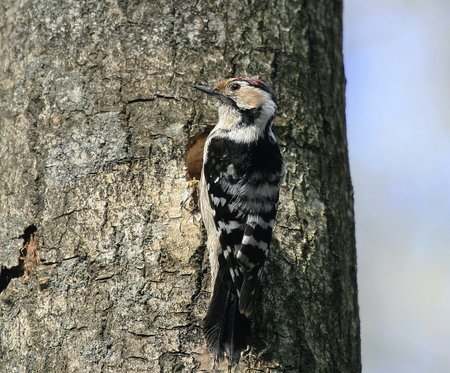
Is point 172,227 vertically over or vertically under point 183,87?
under

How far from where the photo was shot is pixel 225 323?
11.8 ft

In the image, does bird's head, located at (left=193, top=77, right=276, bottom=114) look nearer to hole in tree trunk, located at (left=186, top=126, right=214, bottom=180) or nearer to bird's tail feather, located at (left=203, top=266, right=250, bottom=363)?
hole in tree trunk, located at (left=186, top=126, right=214, bottom=180)

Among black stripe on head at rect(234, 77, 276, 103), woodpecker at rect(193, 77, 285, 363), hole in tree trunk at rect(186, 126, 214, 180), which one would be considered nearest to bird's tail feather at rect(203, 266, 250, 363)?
woodpecker at rect(193, 77, 285, 363)

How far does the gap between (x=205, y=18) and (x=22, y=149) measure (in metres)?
1.14

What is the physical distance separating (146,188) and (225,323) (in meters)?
0.74

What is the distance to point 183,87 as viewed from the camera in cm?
413

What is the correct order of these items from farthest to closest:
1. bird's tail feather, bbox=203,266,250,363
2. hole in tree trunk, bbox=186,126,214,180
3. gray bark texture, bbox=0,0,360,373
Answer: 1. hole in tree trunk, bbox=186,126,214,180
2. gray bark texture, bbox=0,0,360,373
3. bird's tail feather, bbox=203,266,250,363

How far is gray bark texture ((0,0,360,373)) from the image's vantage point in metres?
3.59

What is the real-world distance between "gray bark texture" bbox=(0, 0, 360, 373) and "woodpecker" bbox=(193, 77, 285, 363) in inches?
2.8

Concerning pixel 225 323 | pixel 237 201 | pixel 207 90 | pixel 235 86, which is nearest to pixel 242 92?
pixel 235 86

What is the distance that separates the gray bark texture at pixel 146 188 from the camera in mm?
3590

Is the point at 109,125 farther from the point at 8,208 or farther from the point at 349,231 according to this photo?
the point at 349,231

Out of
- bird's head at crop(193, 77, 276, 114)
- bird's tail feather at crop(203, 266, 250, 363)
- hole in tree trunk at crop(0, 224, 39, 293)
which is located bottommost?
bird's tail feather at crop(203, 266, 250, 363)

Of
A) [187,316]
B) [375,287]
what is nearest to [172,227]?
[187,316]
